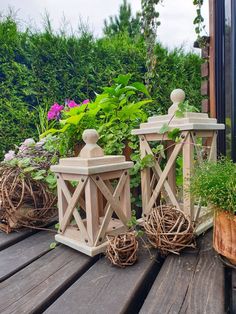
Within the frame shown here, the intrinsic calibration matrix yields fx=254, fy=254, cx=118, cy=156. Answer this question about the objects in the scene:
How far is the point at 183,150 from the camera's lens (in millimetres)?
819

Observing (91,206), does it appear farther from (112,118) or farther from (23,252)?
(112,118)

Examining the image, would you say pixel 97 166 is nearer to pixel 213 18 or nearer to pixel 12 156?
pixel 12 156

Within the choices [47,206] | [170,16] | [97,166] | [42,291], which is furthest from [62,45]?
[42,291]

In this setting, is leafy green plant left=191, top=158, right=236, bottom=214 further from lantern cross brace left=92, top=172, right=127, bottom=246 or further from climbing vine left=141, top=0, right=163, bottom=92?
climbing vine left=141, top=0, right=163, bottom=92

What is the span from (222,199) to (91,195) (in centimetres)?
36

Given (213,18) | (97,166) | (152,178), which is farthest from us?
(213,18)

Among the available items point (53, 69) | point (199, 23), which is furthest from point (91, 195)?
point (53, 69)

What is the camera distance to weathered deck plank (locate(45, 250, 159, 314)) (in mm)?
529

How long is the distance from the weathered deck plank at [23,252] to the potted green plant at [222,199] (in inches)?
21.2

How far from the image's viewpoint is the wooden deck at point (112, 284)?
531 millimetres

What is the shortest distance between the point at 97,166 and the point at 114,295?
342mm

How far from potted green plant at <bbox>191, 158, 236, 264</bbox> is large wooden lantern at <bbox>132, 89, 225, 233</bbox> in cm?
9

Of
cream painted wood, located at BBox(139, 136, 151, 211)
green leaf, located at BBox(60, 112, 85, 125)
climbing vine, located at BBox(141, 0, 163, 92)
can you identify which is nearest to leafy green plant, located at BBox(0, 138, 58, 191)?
green leaf, located at BBox(60, 112, 85, 125)

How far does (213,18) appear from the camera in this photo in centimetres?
152
